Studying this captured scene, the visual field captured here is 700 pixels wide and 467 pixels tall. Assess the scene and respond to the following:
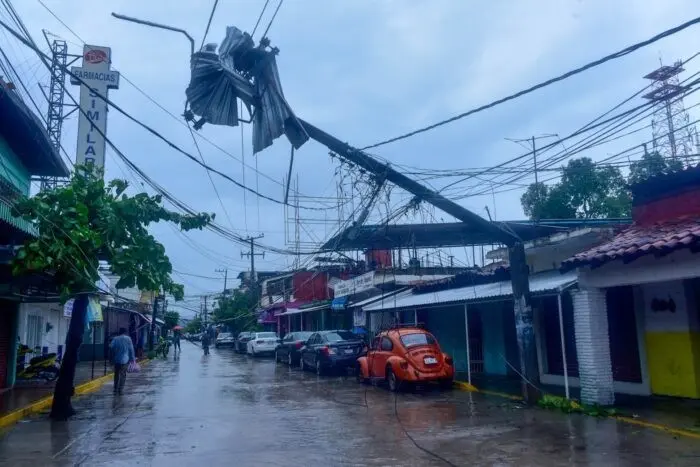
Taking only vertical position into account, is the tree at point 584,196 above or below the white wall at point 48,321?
above

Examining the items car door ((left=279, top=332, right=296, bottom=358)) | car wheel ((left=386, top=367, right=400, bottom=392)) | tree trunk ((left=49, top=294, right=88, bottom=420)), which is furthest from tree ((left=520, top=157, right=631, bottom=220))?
tree trunk ((left=49, top=294, right=88, bottom=420))

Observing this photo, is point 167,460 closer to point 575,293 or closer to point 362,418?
point 362,418

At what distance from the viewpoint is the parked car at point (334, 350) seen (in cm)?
2338

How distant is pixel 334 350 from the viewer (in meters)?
23.5

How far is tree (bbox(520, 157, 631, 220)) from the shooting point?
95.6 ft

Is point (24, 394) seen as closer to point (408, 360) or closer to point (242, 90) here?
point (408, 360)

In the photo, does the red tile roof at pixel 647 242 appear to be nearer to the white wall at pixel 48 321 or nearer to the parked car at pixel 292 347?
the parked car at pixel 292 347

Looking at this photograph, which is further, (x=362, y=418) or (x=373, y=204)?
(x=373, y=204)

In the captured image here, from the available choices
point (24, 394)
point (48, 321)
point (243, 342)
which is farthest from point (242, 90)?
point (243, 342)

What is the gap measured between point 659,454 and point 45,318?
975 inches

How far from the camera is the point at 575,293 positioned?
13.0m

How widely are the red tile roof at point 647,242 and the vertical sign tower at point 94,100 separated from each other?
1361 cm

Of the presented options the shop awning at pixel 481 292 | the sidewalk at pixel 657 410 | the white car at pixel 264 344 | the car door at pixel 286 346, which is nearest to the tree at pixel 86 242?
the shop awning at pixel 481 292

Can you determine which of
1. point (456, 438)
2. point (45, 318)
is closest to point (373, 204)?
point (456, 438)
